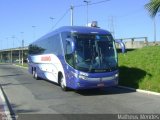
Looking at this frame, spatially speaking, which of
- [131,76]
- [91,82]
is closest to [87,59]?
[91,82]

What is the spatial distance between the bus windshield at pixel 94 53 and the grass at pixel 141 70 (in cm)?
235

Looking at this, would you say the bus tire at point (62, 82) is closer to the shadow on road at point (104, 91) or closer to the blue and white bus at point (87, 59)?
the blue and white bus at point (87, 59)

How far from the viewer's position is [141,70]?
23312mm

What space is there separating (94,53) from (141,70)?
224 inches

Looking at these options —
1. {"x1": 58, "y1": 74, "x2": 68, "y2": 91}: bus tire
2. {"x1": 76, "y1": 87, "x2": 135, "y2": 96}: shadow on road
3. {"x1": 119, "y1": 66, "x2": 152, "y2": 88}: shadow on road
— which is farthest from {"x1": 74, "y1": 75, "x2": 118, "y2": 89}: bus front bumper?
{"x1": 119, "y1": 66, "x2": 152, "y2": 88}: shadow on road

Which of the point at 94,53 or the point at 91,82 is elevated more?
the point at 94,53

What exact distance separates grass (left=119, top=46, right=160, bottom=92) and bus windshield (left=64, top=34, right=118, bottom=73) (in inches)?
92.5

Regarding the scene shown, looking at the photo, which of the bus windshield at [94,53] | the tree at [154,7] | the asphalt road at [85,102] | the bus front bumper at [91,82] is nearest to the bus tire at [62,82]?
the asphalt road at [85,102]

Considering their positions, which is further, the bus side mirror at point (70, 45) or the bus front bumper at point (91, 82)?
the bus side mirror at point (70, 45)

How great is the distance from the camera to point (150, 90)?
61.7ft

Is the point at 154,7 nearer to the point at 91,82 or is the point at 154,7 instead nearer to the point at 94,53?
the point at 94,53

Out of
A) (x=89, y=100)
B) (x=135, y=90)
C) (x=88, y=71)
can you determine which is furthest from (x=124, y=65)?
(x=89, y=100)

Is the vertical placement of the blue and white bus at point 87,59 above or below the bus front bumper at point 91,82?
above

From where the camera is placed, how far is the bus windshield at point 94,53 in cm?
1814
